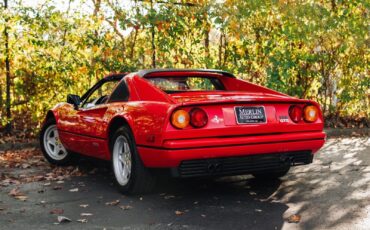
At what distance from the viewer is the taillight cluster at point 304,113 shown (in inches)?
204

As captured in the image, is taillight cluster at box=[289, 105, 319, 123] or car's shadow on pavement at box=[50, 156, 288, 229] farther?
taillight cluster at box=[289, 105, 319, 123]

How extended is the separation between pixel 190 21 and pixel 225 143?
677 centimetres

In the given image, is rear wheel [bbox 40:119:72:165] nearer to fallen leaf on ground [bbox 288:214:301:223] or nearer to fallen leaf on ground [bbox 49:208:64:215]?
fallen leaf on ground [bbox 49:208:64:215]

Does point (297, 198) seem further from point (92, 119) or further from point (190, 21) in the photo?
point (190, 21)

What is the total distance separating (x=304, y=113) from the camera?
526 cm

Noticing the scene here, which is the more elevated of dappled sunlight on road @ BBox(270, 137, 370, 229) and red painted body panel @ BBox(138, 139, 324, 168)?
red painted body panel @ BBox(138, 139, 324, 168)

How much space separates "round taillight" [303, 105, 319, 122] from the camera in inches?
207

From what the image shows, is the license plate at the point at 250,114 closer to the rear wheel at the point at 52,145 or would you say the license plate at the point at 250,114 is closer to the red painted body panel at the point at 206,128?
the red painted body panel at the point at 206,128

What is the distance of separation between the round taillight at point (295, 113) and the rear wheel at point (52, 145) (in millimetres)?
3778

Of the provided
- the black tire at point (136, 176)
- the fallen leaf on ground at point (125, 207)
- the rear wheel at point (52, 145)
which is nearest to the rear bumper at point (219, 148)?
the black tire at point (136, 176)

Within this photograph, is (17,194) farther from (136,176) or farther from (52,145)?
(52,145)

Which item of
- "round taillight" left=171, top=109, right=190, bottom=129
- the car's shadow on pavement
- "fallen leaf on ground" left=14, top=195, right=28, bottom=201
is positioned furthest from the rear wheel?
"round taillight" left=171, top=109, right=190, bottom=129

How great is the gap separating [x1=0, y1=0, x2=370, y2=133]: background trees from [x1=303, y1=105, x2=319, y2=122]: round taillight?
5246 millimetres

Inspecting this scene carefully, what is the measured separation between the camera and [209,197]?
16.9 ft
